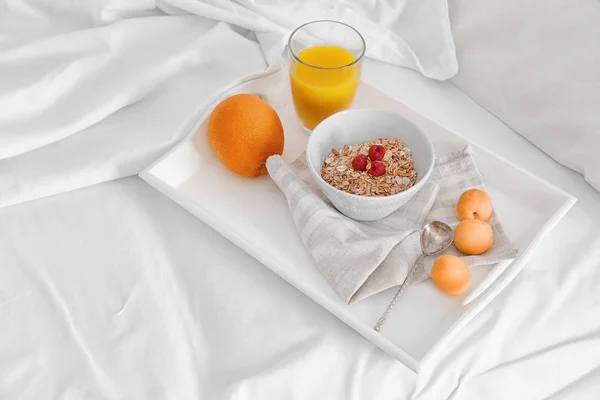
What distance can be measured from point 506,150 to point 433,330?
40 centimetres

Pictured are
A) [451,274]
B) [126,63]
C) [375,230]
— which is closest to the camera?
[451,274]

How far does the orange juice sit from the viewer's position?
1.01m

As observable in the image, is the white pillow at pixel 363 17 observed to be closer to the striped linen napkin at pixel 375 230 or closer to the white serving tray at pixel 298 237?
the white serving tray at pixel 298 237

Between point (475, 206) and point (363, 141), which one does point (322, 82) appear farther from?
point (475, 206)

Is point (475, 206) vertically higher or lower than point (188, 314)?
higher

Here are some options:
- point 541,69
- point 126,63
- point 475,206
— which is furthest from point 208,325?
point 541,69

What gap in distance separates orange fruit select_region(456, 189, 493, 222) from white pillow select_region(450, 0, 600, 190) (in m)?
0.21

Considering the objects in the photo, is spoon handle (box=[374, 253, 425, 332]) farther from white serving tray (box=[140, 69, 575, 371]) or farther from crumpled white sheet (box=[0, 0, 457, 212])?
crumpled white sheet (box=[0, 0, 457, 212])

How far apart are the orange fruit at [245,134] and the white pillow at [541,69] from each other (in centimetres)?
39

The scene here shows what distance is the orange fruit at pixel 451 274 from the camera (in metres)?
0.81

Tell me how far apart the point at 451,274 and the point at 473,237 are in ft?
0.24

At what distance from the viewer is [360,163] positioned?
92 cm

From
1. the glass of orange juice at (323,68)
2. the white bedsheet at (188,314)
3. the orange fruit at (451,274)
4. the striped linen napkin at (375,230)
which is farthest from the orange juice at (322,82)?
the orange fruit at (451,274)

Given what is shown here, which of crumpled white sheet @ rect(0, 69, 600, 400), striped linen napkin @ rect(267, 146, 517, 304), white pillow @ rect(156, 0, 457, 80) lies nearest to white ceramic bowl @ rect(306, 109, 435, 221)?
striped linen napkin @ rect(267, 146, 517, 304)
